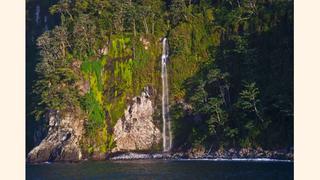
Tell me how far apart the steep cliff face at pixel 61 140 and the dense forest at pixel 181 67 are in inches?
36.1

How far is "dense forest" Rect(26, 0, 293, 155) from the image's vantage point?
5300 cm

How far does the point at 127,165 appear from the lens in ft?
163

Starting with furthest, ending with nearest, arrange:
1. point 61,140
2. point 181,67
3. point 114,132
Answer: point 181,67
point 114,132
point 61,140

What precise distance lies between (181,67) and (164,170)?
18.3 m

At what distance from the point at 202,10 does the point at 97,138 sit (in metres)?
18.8

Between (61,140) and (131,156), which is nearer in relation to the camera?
(131,156)

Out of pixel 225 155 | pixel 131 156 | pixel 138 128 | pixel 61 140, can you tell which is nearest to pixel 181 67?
pixel 138 128

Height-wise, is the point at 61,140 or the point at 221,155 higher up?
the point at 61,140

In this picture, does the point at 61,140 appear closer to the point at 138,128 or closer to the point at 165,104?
the point at 138,128

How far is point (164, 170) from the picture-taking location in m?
45.1

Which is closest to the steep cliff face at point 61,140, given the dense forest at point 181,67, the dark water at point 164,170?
the dense forest at point 181,67

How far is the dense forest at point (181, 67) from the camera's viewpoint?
53000mm

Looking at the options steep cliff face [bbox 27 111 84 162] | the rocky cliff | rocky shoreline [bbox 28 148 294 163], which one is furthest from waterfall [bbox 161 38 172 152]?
steep cliff face [bbox 27 111 84 162]

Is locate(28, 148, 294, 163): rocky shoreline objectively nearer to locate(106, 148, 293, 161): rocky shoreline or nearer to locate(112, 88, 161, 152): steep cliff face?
locate(106, 148, 293, 161): rocky shoreline
